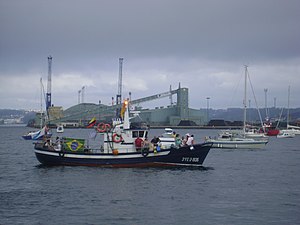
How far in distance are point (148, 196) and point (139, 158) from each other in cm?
1169

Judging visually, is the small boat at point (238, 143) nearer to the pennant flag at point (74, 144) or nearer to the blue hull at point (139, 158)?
the blue hull at point (139, 158)

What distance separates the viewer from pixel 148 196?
1168 inches

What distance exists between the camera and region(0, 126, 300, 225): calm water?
24438 mm

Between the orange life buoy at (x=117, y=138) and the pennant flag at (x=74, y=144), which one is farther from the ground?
the orange life buoy at (x=117, y=138)

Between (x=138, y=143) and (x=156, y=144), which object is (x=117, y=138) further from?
(x=156, y=144)

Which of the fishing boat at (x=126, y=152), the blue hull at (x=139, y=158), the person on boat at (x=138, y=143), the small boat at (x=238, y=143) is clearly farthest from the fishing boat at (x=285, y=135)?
the person on boat at (x=138, y=143)

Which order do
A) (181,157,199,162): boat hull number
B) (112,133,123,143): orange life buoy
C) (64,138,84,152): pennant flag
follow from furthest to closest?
1. (64,138,84,152): pennant flag
2. (181,157,199,162): boat hull number
3. (112,133,123,143): orange life buoy

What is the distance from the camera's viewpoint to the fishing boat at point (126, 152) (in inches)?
1624

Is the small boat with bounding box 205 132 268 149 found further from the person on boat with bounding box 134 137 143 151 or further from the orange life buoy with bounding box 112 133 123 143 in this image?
the orange life buoy with bounding box 112 133 123 143

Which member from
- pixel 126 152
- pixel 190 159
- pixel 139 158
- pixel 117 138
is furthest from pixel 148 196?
pixel 190 159

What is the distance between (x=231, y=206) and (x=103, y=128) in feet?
58.5

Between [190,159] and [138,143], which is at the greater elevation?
[138,143]

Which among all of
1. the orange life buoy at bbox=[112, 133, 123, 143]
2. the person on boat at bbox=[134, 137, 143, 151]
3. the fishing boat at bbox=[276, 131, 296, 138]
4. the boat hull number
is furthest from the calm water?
the fishing boat at bbox=[276, 131, 296, 138]

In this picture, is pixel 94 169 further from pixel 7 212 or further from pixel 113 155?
pixel 7 212
